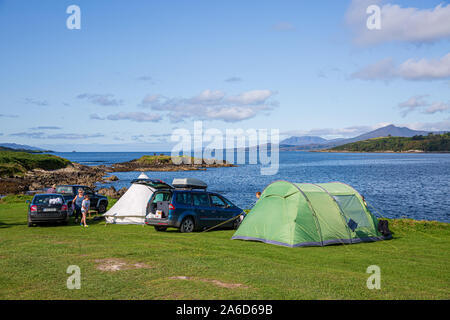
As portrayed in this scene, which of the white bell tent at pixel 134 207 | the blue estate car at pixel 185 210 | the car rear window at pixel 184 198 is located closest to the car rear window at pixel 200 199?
the blue estate car at pixel 185 210

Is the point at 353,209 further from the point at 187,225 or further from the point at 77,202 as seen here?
the point at 77,202

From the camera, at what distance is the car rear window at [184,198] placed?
17475 mm

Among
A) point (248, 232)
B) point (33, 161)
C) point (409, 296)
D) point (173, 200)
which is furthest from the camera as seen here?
point (33, 161)

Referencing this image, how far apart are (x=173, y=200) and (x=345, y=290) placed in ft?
33.9

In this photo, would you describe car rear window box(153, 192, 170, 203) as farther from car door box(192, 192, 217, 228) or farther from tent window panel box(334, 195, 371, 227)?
tent window panel box(334, 195, 371, 227)

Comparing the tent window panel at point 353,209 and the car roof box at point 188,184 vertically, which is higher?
the car roof box at point 188,184

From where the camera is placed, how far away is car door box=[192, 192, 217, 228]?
58.9 feet

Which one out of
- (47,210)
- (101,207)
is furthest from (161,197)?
(101,207)

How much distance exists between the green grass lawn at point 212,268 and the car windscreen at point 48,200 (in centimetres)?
348

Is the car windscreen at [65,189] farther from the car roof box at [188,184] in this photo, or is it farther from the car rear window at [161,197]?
the car rear window at [161,197]

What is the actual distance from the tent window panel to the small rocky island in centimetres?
3202

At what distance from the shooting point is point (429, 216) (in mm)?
33625
